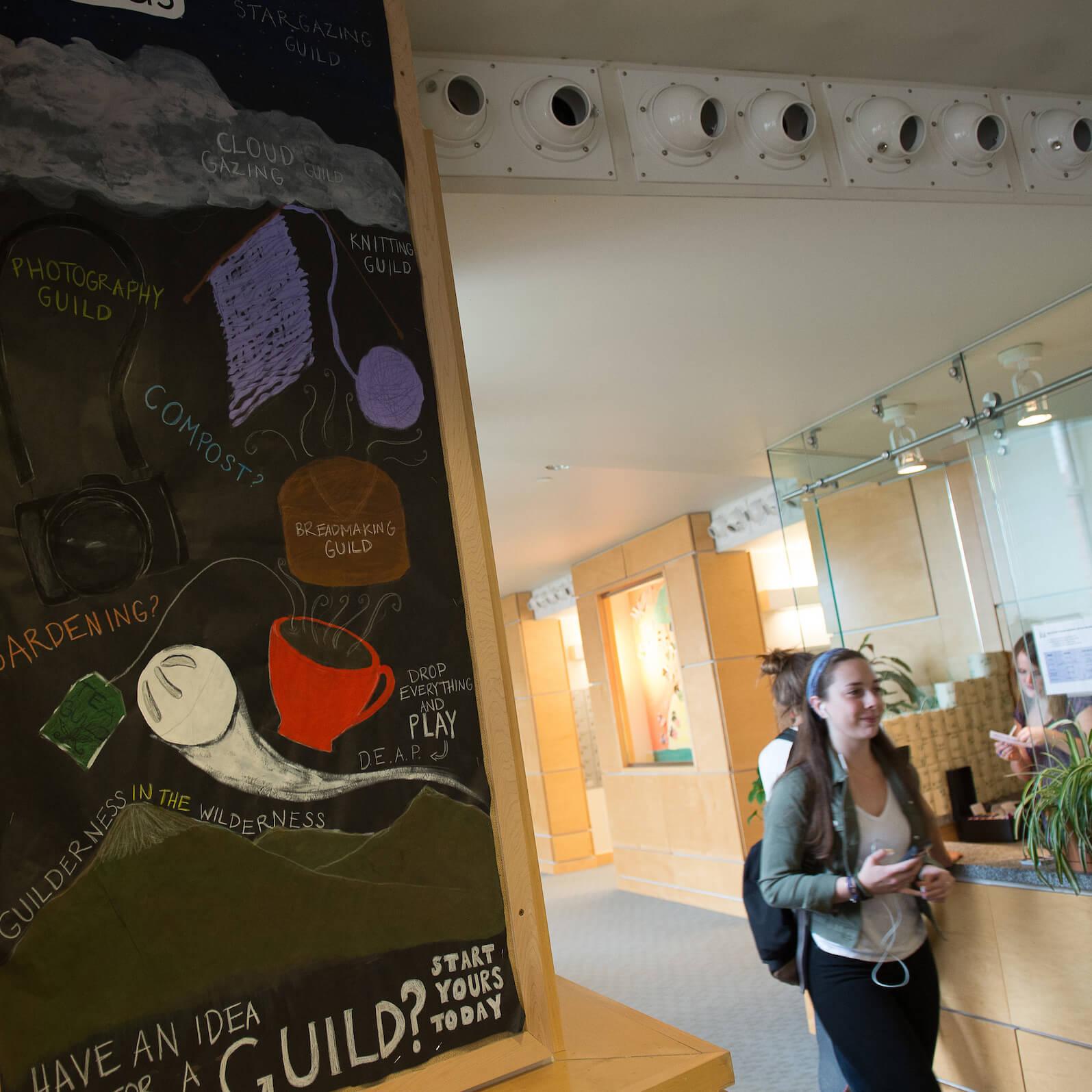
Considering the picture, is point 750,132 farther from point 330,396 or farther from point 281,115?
point 330,396

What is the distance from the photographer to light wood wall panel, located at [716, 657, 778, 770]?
750 cm

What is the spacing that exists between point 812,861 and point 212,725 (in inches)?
66.2

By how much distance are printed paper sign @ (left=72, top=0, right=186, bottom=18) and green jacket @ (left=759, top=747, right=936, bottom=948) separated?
2.15m

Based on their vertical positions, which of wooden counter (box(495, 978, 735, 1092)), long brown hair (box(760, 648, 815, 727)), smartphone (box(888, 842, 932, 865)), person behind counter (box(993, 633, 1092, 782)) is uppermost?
long brown hair (box(760, 648, 815, 727))

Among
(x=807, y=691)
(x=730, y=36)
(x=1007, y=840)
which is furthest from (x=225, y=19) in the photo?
(x=1007, y=840)

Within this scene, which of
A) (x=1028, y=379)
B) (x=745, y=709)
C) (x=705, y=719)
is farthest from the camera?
(x=705, y=719)

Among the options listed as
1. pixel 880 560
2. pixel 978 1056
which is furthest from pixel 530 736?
pixel 978 1056

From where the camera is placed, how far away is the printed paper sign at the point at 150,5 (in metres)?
1.59

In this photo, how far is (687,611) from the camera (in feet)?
25.8

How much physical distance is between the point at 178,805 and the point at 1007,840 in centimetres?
308

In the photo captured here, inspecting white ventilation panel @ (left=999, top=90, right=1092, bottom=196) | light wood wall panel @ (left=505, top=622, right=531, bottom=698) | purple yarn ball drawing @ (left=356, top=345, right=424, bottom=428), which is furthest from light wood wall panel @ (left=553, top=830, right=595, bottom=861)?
purple yarn ball drawing @ (left=356, top=345, right=424, bottom=428)

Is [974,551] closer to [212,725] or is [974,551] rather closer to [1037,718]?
[1037,718]

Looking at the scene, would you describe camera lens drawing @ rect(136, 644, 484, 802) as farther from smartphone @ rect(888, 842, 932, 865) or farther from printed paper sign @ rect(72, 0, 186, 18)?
smartphone @ rect(888, 842, 932, 865)

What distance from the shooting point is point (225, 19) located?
5.57ft
